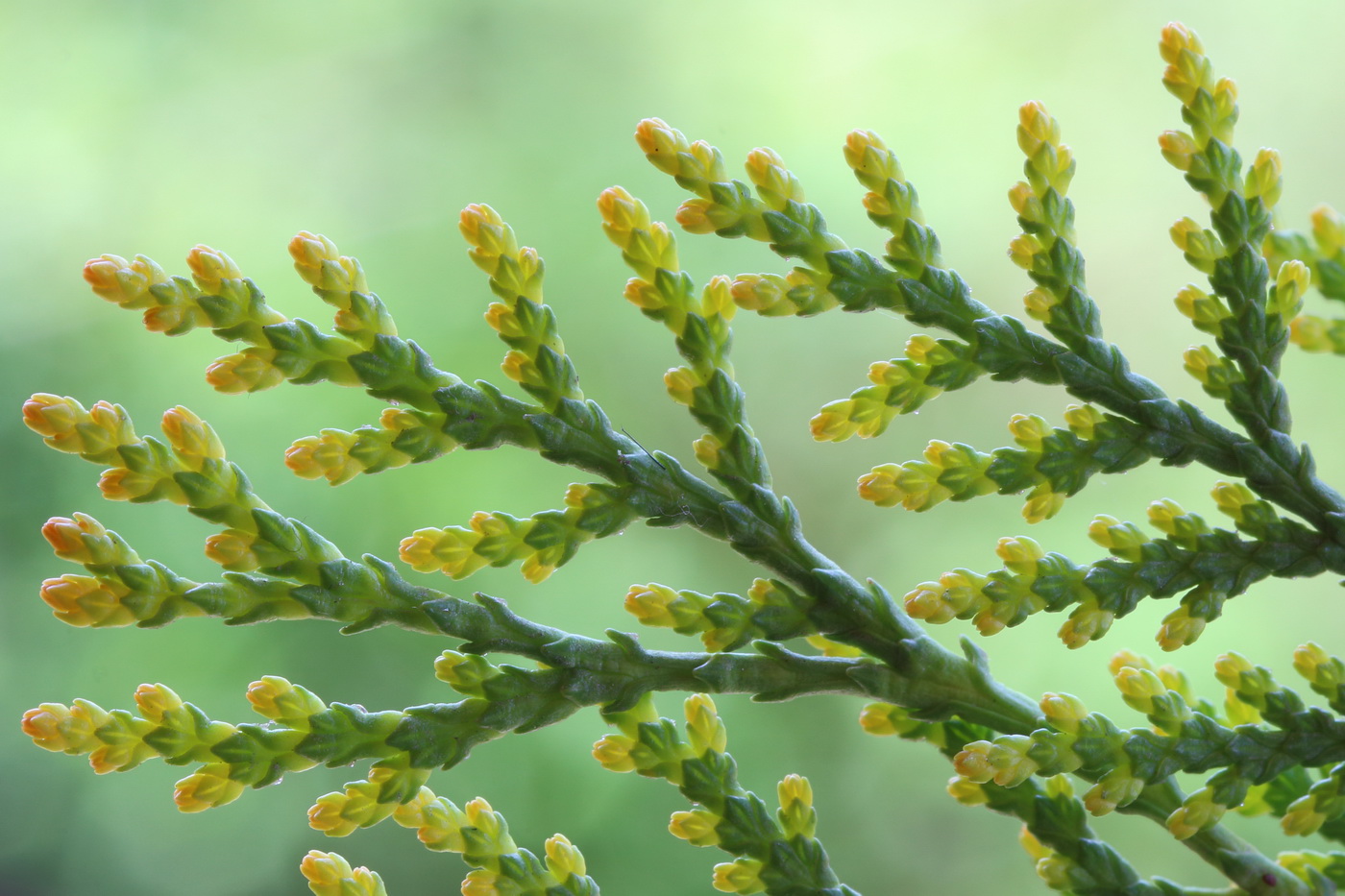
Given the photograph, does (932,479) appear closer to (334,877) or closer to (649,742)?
(649,742)

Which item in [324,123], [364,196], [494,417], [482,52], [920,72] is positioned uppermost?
[920,72]

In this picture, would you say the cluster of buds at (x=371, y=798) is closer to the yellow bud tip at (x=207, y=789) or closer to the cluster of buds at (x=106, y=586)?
the yellow bud tip at (x=207, y=789)

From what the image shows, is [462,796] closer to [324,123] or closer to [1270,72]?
[324,123]

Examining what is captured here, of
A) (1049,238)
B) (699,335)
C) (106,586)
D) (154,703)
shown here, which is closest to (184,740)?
(154,703)

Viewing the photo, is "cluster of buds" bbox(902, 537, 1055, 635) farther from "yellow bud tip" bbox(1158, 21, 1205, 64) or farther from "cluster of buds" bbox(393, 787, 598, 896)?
"yellow bud tip" bbox(1158, 21, 1205, 64)

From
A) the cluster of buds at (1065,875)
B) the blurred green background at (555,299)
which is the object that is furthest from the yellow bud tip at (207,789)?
the blurred green background at (555,299)

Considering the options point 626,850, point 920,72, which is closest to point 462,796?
point 626,850

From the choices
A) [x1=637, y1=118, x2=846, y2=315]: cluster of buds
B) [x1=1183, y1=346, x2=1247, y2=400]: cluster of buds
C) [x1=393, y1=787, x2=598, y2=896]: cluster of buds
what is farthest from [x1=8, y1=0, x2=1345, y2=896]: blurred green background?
[x1=1183, y1=346, x2=1247, y2=400]: cluster of buds
